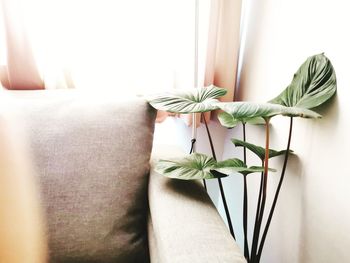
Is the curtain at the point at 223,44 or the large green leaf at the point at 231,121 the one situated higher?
the curtain at the point at 223,44

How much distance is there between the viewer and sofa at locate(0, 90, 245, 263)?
684mm

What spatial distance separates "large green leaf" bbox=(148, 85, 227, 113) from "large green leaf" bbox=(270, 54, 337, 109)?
21 cm

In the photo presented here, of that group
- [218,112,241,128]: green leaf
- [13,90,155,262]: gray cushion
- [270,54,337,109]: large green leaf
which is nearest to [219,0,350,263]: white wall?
[270,54,337,109]: large green leaf

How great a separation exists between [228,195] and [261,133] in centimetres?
43

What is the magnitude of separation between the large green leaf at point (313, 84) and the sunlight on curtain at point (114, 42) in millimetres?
406

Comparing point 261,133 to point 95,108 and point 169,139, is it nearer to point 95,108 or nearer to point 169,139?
point 169,139

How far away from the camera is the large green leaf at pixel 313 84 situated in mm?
608

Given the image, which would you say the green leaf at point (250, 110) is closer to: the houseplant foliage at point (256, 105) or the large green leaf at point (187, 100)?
the houseplant foliage at point (256, 105)

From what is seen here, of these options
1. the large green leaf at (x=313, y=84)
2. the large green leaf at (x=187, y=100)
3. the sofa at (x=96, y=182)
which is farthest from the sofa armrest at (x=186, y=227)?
the large green leaf at (x=313, y=84)

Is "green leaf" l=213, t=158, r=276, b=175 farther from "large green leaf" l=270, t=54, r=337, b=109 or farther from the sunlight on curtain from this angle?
the sunlight on curtain

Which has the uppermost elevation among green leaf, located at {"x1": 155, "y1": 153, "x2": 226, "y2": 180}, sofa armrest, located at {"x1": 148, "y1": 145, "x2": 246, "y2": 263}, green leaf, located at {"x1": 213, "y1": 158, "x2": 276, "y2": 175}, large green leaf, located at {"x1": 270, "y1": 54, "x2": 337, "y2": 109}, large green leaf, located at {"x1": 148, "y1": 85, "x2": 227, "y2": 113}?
large green leaf, located at {"x1": 270, "y1": 54, "x2": 337, "y2": 109}

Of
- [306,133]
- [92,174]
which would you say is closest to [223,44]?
[306,133]

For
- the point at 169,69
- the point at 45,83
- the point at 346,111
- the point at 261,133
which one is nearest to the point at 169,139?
the point at 169,69

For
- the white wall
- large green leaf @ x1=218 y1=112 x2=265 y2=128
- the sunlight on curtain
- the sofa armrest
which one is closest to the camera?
the sofa armrest
